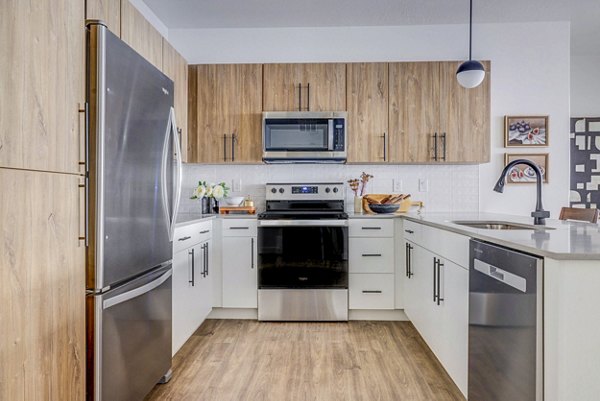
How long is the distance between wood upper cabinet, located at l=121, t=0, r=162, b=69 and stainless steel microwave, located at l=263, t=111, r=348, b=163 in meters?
1.06

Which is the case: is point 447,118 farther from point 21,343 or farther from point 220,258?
point 21,343

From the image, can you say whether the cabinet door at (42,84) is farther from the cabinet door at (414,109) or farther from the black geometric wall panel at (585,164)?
the black geometric wall panel at (585,164)

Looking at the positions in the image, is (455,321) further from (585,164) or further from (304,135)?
(585,164)

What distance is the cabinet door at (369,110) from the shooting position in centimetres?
340

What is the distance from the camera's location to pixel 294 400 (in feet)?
6.57

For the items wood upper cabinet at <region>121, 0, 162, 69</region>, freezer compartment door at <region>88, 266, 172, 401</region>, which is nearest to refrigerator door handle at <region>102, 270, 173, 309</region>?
freezer compartment door at <region>88, 266, 172, 401</region>

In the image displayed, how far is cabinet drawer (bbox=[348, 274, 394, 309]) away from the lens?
10.6ft

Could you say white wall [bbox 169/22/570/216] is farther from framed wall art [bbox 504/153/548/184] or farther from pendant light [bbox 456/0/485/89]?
pendant light [bbox 456/0/485/89]

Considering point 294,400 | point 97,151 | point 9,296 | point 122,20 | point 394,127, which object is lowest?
point 294,400

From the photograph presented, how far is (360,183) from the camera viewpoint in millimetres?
3709

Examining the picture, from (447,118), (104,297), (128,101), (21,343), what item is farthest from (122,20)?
(447,118)

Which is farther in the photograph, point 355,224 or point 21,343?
point 355,224

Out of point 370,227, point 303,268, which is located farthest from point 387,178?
point 303,268

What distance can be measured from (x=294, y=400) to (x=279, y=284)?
129 cm
